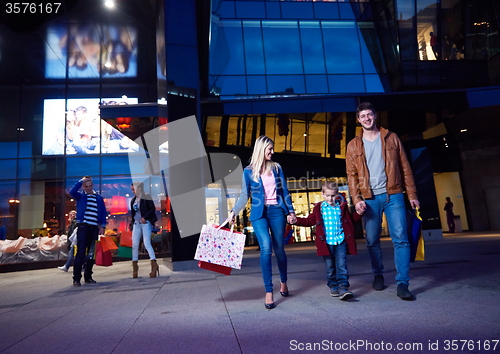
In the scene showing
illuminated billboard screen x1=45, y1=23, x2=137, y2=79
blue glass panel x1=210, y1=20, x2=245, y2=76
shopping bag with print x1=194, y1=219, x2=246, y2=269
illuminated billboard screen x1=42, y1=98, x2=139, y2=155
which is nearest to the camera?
shopping bag with print x1=194, y1=219, x2=246, y2=269

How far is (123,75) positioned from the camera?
2102 centimetres

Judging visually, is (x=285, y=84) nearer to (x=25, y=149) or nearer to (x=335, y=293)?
(x=335, y=293)

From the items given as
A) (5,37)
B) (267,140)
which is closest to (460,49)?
(267,140)

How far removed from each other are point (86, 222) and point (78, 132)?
660 inches

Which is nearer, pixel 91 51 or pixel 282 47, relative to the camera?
pixel 282 47

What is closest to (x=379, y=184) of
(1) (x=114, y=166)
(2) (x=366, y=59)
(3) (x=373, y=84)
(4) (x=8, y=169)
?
(3) (x=373, y=84)

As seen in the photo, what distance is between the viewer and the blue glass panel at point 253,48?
1653cm

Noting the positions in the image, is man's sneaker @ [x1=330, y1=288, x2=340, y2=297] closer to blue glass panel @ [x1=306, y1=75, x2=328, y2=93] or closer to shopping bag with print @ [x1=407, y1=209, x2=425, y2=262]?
shopping bag with print @ [x1=407, y1=209, x2=425, y2=262]

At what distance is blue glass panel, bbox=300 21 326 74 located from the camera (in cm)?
1680

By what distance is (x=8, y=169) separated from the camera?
21.0 metres

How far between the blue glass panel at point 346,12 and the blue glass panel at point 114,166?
14395mm

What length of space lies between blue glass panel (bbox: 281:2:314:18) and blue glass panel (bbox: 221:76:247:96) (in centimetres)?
401

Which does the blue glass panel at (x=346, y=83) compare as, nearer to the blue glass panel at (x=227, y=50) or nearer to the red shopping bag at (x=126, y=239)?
the blue glass panel at (x=227, y=50)

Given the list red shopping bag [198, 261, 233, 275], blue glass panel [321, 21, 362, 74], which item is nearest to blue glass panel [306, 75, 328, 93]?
blue glass panel [321, 21, 362, 74]
